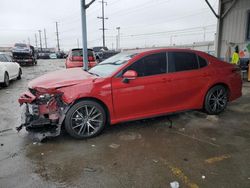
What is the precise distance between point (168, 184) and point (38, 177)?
5.41 feet

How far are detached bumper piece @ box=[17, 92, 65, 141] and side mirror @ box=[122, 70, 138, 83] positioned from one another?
123 centimetres

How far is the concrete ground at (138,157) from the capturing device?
8.64 feet

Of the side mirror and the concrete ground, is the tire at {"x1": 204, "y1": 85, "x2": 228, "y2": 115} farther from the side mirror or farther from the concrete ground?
the side mirror

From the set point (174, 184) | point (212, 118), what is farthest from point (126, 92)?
point (212, 118)

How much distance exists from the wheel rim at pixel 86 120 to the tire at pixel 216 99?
2568 millimetres

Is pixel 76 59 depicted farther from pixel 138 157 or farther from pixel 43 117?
pixel 138 157

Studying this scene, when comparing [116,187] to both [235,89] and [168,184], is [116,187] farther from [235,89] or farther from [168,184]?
[235,89]

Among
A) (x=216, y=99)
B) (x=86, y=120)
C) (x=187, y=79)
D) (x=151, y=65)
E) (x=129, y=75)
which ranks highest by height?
(x=151, y=65)

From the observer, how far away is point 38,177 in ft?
8.86

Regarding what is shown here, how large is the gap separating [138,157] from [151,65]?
1.86m

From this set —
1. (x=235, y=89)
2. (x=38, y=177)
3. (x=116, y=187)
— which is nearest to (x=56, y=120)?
(x=38, y=177)

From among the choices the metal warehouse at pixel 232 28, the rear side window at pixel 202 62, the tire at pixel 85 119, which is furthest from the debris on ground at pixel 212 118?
the metal warehouse at pixel 232 28

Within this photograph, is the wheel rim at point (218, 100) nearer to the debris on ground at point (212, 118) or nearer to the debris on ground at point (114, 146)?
the debris on ground at point (212, 118)

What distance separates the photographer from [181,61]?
4477 millimetres
